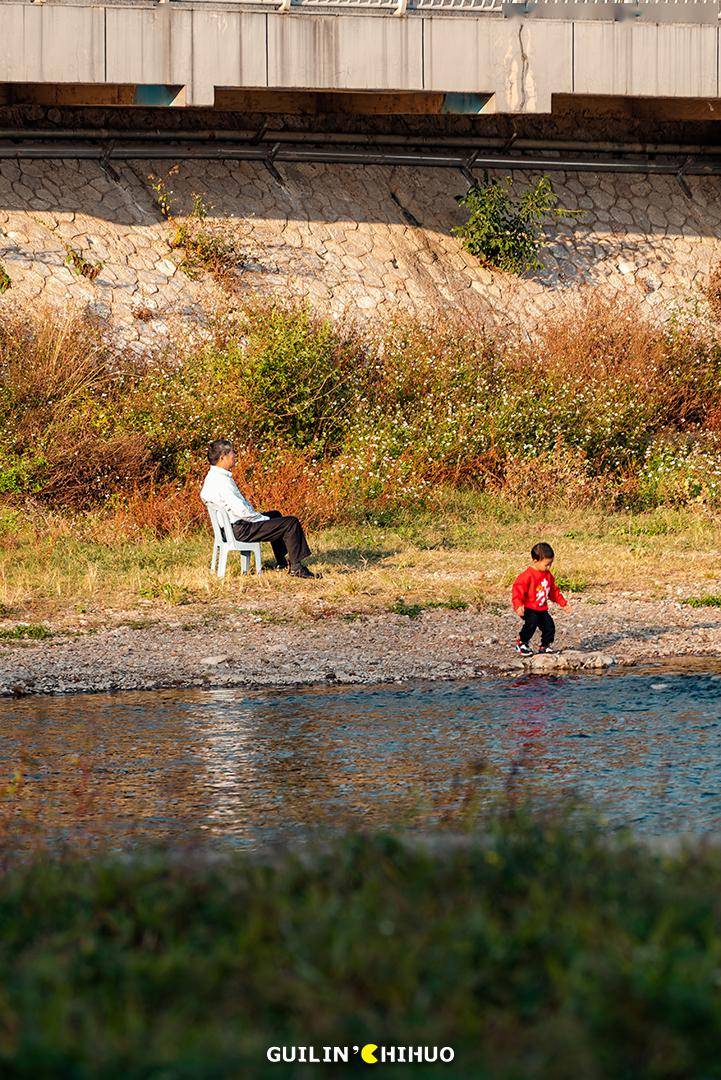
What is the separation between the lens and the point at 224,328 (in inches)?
Result: 863

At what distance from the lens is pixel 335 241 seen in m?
25.7

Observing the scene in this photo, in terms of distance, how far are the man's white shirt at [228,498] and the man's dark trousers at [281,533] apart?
0.27 feet

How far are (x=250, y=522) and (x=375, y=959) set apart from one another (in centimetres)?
1059

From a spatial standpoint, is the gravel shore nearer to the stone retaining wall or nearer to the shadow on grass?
the shadow on grass

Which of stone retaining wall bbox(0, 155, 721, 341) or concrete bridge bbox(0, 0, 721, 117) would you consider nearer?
concrete bridge bbox(0, 0, 721, 117)

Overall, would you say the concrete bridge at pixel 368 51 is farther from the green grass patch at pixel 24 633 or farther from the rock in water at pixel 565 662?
the rock in water at pixel 565 662

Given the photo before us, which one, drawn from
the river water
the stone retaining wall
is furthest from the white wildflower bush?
the river water

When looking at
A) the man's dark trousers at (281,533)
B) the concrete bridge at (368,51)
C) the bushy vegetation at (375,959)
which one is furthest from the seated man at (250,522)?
the concrete bridge at (368,51)

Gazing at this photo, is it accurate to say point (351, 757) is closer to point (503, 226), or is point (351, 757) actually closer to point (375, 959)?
point (375, 959)

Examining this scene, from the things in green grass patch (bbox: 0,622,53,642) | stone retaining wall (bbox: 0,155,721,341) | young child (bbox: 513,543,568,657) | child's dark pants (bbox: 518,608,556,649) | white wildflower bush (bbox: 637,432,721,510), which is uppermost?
stone retaining wall (bbox: 0,155,721,341)

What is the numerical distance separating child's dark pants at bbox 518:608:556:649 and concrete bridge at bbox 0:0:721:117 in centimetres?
1411

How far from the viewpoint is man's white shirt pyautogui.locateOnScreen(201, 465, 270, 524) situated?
1438 cm

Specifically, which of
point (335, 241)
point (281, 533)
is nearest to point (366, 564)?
point (281, 533)

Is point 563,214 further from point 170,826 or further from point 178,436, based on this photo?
point 170,826
